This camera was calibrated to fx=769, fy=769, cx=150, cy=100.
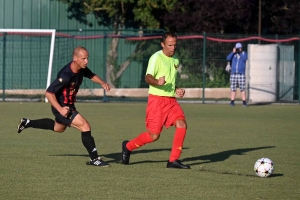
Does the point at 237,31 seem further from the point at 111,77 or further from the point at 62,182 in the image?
the point at 62,182

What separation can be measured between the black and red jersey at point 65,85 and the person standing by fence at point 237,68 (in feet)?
47.0

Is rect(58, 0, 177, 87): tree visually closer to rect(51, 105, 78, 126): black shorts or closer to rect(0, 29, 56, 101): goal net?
rect(0, 29, 56, 101): goal net

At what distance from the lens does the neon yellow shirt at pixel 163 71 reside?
34.0 ft

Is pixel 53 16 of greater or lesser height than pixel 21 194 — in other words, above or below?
above

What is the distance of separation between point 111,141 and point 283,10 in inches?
691

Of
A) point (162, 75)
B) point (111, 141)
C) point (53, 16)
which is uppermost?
point (53, 16)

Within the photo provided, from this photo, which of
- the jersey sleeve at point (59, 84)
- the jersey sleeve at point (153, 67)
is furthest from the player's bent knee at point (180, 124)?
the jersey sleeve at point (59, 84)

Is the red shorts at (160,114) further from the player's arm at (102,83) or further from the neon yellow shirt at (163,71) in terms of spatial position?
the player's arm at (102,83)

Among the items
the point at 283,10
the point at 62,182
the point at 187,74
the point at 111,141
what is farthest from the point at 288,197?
the point at 283,10

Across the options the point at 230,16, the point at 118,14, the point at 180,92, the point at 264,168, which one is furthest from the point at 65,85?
the point at 118,14

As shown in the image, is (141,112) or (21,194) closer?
(21,194)

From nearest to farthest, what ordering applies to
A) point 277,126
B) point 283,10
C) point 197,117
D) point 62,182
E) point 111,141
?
point 62,182
point 111,141
point 277,126
point 197,117
point 283,10

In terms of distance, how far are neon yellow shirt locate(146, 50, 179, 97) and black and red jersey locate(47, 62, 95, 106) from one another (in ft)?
3.31

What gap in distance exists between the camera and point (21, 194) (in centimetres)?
810
